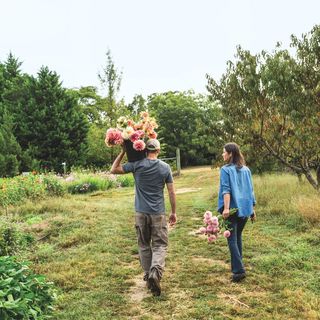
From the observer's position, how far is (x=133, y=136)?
A: 4883mm

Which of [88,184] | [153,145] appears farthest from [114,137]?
[88,184]

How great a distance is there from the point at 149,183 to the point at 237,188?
3.60 feet

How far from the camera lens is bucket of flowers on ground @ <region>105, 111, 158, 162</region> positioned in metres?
4.87

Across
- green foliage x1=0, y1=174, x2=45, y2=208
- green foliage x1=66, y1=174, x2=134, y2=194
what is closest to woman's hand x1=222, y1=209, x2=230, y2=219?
green foliage x1=0, y1=174, x2=45, y2=208

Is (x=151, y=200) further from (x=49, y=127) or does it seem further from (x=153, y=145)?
(x=49, y=127)

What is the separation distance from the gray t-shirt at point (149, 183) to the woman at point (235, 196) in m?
0.76

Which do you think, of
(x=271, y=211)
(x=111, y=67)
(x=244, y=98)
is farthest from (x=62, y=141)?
(x=271, y=211)

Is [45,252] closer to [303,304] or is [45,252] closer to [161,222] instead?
[161,222]

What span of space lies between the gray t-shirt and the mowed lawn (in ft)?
3.19

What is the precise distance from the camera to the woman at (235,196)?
196 inches

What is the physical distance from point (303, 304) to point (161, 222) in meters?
1.77

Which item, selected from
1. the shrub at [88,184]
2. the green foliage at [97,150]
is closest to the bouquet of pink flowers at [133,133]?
the shrub at [88,184]

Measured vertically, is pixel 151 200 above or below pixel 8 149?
below

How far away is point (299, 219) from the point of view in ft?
26.2
